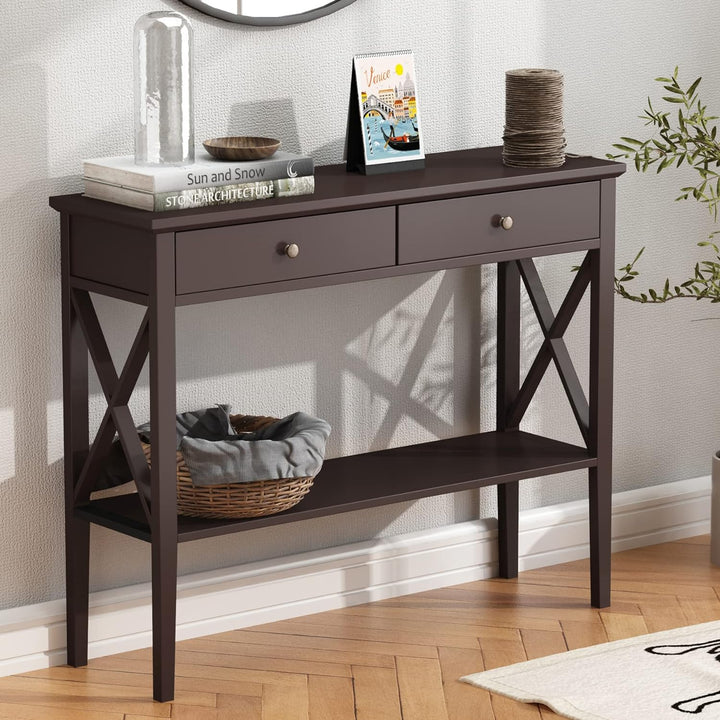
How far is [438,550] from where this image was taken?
11.3 ft

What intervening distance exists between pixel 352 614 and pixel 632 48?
1.49 meters

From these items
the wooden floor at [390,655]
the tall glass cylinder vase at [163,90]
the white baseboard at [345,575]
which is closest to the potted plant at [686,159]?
the white baseboard at [345,575]

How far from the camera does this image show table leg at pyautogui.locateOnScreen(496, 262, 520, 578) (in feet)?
11.1

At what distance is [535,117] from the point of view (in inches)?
121

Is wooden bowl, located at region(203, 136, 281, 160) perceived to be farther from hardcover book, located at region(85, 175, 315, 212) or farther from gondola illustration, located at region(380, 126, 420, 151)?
gondola illustration, located at region(380, 126, 420, 151)

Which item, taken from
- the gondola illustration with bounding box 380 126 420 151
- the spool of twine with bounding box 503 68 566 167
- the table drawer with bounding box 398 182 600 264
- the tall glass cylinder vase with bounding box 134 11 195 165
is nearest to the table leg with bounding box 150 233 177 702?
the tall glass cylinder vase with bounding box 134 11 195 165

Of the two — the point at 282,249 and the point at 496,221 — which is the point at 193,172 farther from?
the point at 496,221

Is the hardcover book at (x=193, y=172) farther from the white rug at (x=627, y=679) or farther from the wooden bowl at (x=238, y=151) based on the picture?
the white rug at (x=627, y=679)

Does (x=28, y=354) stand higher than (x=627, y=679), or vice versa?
(x=28, y=354)

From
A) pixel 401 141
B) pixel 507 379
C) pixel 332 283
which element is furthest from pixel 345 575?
pixel 401 141

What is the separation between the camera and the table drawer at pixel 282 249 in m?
2.65

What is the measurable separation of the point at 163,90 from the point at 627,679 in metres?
1.44

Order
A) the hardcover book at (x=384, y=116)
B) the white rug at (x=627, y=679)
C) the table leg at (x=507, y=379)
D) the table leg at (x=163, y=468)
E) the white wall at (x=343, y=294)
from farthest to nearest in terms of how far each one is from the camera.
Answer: the table leg at (x=507, y=379) < the hardcover book at (x=384, y=116) < the white wall at (x=343, y=294) < the white rug at (x=627, y=679) < the table leg at (x=163, y=468)

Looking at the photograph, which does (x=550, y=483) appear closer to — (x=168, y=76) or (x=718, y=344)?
(x=718, y=344)
